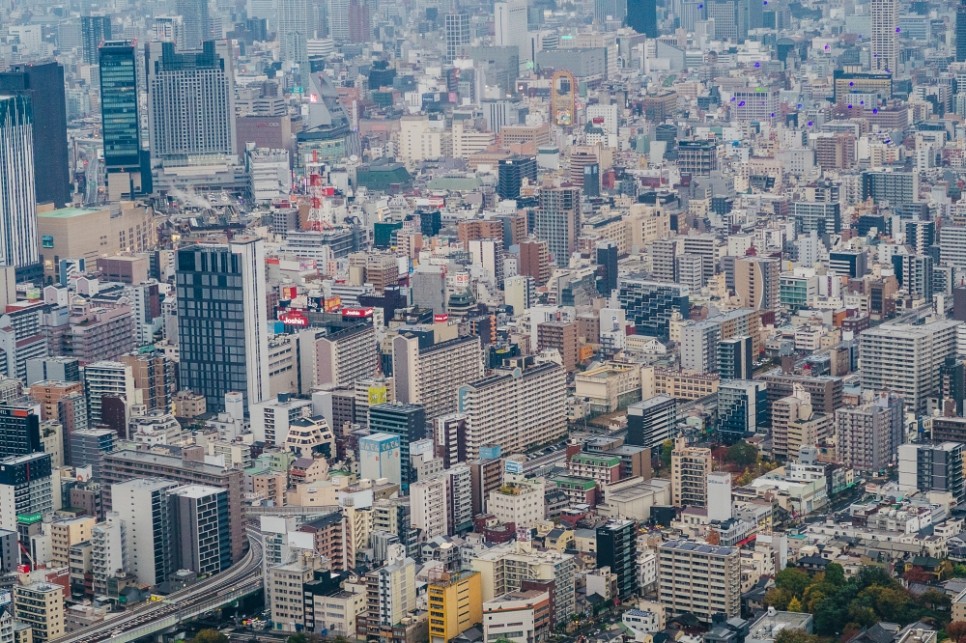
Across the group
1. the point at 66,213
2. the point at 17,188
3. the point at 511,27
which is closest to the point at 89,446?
the point at 66,213

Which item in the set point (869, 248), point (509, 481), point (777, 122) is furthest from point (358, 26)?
point (509, 481)

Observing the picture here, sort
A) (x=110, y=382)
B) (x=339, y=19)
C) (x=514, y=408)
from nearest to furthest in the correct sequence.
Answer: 1. (x=514, y=408)
2. (x=110, y=382)
3. (x=339, y=19)

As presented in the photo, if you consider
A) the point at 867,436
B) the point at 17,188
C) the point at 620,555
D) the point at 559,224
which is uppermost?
the point at 17,188

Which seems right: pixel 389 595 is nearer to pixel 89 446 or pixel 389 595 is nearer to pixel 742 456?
pixel 89 446

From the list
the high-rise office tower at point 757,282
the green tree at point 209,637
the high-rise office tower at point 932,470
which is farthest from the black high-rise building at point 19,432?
the high-rise office tower at point 757,282

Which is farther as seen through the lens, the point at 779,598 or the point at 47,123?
the point at 47,123

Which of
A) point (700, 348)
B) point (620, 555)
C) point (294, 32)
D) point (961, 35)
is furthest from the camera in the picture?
point (294, 32)

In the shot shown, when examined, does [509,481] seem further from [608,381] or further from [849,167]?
[849,167]
